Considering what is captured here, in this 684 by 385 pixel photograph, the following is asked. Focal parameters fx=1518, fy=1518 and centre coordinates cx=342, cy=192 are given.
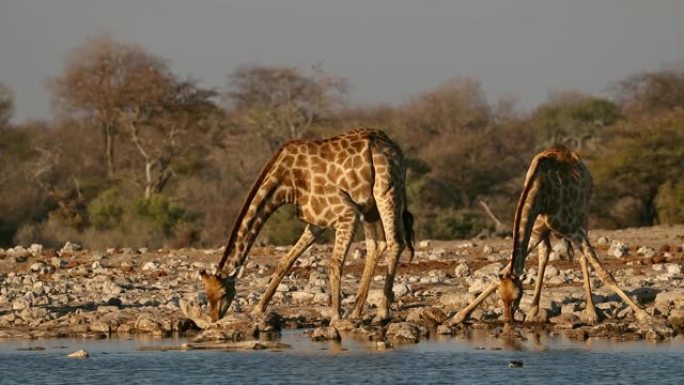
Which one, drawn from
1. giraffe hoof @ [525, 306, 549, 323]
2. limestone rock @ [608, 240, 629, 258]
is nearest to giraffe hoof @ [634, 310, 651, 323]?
giraffe hoof @ [525, 306, 549, 323]

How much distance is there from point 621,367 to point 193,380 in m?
3.71

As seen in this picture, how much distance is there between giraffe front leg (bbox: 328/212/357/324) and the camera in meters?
15.6

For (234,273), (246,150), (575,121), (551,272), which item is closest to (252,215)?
(234,273)

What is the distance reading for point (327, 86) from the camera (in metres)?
52.6

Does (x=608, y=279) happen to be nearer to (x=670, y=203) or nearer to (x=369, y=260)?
(x=369, y=260)

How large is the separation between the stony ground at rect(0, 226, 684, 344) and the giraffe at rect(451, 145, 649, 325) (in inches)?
13.0

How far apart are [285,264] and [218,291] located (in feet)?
3.50

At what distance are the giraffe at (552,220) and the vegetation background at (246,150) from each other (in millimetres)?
16678

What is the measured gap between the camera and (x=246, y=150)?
45.6 m

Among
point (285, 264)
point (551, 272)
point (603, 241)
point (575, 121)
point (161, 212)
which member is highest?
point (575, 121)

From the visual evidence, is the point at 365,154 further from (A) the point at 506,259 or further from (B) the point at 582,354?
(A) the point at 506,259

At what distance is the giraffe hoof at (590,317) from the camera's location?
15.8 m

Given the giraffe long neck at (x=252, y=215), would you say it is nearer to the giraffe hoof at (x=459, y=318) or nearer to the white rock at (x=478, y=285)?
the giraffe hoof at (x=459, y=318)

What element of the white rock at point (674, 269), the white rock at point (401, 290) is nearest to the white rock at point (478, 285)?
the white rock at point (401, 290)
